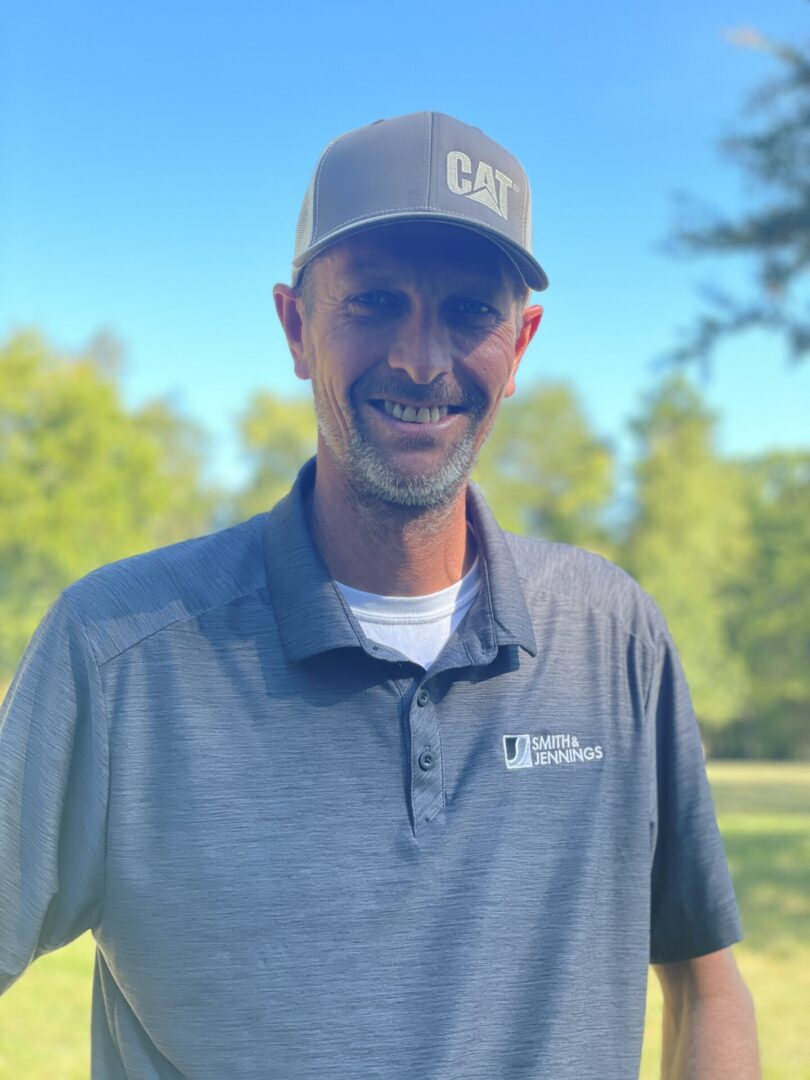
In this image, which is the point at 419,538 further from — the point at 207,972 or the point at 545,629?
the point at 207,972

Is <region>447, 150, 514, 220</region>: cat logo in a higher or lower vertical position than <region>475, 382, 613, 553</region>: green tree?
lower

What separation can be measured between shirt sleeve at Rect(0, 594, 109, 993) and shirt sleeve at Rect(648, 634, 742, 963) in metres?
1.02

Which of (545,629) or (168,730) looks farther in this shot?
(545,629)

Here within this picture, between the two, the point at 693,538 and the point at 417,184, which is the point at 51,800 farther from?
the point at 693,538

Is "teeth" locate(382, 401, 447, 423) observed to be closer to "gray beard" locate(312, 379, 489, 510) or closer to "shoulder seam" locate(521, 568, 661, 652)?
"gray beard" locate(312, 379, 489, 510)

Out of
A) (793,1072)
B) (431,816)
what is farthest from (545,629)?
(793,1072)

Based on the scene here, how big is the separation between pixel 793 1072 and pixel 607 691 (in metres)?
5.12

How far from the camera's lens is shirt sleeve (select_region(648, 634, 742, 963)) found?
7.43 ft

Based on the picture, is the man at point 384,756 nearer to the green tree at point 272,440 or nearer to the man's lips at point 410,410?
the man's lips at point 410,410

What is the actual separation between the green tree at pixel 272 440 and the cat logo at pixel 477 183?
3799 cm

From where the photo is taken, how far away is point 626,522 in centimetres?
4731

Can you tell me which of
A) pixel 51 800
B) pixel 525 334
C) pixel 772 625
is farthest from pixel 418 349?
pixel 772 625

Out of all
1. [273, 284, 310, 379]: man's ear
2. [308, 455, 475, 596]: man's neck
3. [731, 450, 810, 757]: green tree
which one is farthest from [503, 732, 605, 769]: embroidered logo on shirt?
[731, 450, 810, 757]: green tree

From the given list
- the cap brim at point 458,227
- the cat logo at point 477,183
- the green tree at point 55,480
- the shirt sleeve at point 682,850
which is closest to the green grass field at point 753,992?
the shirt sleeve at point 682,850
